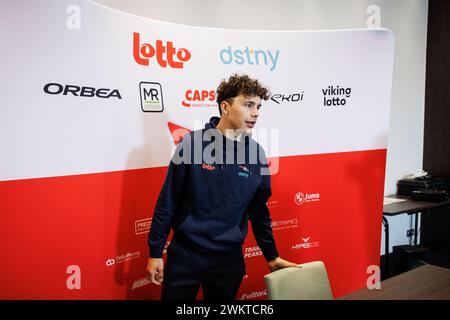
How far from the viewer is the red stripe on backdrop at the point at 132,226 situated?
5.68 ft

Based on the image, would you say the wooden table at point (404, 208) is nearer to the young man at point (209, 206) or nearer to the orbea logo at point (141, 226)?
the young man at point (209, 206)

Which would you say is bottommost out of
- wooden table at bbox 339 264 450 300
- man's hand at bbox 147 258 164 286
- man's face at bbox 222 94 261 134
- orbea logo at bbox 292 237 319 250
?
orbea logo at bbox 292 237 319 250

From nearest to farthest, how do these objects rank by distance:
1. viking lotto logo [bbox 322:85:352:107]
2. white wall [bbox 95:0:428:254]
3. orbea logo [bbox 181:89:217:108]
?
orbea logo [bbox 181:89:217:108] < viking lotto logo [bbox 322:85:352:107] < white wall [bbox 95:0:428:254]

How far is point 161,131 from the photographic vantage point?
2189 millimetres

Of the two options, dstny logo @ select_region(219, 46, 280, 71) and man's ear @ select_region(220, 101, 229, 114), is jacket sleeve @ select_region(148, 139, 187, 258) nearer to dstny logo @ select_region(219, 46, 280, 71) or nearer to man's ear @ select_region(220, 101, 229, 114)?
man's ear @ select_region(220, 101, 229, 114)

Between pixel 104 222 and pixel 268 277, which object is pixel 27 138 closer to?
pixel 104 222

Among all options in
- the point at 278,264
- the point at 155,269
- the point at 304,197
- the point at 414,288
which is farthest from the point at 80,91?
the point at 414,288

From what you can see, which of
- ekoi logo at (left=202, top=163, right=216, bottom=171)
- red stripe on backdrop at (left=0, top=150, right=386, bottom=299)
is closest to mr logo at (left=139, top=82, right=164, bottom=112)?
red stripe on backdrop at (left=0, top=150, right=386, bottom=299)

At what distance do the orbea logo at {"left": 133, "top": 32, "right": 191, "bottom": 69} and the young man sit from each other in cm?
53

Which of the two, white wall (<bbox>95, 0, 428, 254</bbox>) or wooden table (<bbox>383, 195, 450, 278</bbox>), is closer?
white wall (<bbox>95, 0, 428, 254</bbox>)

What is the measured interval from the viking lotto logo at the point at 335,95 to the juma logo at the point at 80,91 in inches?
56.2

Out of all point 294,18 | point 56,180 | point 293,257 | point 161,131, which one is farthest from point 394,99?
point 56,180

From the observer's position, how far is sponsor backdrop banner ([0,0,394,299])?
66.6 inches

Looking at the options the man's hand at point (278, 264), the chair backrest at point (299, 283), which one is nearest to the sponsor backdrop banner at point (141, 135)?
the man's hand at point (278, 264)
